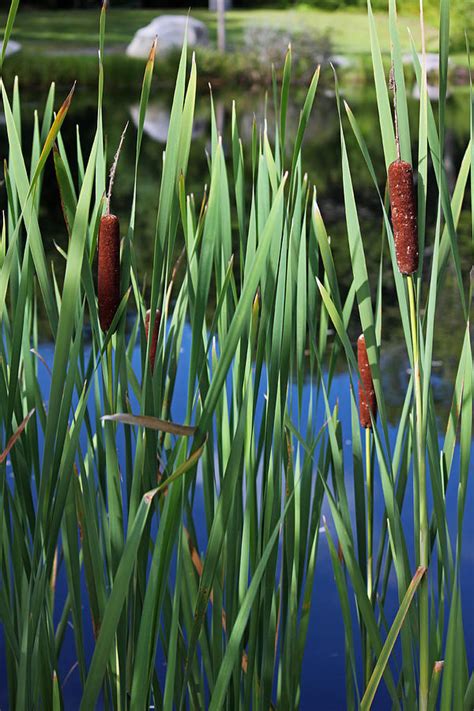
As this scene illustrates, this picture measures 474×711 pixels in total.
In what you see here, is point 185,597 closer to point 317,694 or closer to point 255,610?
point 255,610

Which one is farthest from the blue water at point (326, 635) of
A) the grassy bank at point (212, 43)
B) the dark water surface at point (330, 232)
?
the grassy bank at point (212, 43)

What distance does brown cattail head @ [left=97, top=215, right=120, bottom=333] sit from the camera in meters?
0.49

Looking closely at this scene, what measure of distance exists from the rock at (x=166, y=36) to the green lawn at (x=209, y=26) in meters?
0.48

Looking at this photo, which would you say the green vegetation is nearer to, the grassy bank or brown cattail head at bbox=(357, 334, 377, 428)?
brown cattail head at bbox=(357, 334, 377, 428)

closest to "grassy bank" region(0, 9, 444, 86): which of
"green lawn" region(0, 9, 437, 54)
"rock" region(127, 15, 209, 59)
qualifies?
"green lawn" region(0, 9, 437, 54)

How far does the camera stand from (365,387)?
61cm

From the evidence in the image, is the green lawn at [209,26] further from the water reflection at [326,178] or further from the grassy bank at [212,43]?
the water reflection at [326,178]

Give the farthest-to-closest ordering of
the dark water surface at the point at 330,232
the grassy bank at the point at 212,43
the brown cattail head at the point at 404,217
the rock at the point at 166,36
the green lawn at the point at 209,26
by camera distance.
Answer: the green lawn at the point at 209,26, the grassy bank at the point at 212,43, the rock at the point at 166,36, the dark water surface at the point at 330,232, the brown cattail head at the point at 404,217

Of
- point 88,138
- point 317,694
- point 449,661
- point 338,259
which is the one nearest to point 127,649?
point 449,661

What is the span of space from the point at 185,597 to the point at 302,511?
94 millimetres

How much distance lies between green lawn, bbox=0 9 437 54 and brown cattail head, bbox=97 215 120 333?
12.3 meters

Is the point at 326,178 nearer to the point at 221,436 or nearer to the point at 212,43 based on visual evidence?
the point at 221,436

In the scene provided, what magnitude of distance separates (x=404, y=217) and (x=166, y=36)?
11711 mm

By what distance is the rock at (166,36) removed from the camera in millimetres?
11414
